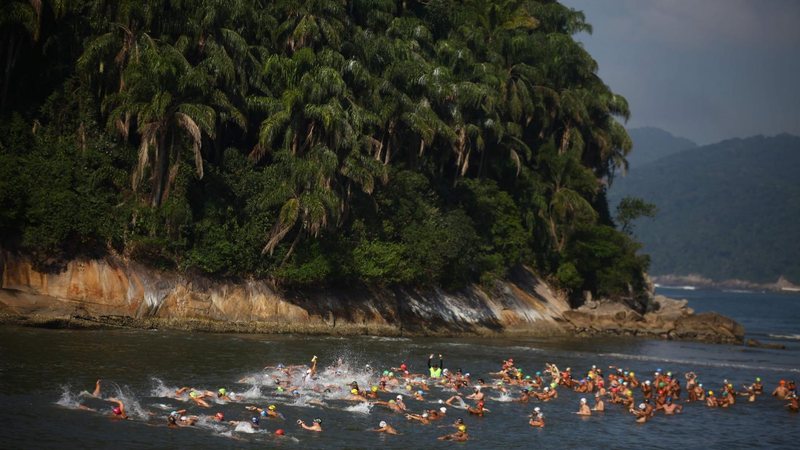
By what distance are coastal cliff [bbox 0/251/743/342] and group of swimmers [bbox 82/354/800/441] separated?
11.3m

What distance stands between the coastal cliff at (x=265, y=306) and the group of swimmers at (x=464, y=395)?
11.3 metres

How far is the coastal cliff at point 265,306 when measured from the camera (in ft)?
170

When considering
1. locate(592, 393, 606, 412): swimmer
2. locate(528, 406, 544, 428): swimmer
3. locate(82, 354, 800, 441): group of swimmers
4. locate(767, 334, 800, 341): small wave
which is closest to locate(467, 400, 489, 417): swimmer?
locate(82, 354, 800, 441): group of swimmers

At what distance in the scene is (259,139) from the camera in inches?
2386

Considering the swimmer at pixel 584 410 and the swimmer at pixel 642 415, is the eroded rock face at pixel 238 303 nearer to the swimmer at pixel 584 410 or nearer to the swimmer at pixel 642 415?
the swimmer at pixel 584 410

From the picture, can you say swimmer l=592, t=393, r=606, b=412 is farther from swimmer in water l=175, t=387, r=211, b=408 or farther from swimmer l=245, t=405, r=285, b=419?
swimmer in water l=175, t=387, r=211, b=408

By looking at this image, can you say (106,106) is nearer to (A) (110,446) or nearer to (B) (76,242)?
(B) (76,242)

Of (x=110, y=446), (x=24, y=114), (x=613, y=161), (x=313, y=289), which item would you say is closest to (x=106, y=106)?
(x=24, y=114)

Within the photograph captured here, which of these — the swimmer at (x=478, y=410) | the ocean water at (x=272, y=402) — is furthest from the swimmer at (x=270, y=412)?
the swimmer at (x=478, y=410)

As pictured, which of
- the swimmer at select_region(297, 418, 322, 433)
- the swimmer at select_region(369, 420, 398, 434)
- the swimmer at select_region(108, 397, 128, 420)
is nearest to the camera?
the swimmer at select_region(108, 397, 128, 420)

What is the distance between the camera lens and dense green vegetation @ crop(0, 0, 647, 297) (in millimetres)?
54344

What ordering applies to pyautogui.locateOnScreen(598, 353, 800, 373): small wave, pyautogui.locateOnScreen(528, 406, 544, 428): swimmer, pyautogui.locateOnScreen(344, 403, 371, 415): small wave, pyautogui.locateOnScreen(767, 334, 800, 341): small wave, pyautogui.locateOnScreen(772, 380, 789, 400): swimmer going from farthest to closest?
pyautogui.locateOnScreen(767, 334, 800, 341): small wave, pyautogui.locateOnScreen(598, 353, 800, 373): small wave, pyautogui.locateOnScreen(772, 380, 789, 400): swimmer, pyautogui.locateOnScreen(528, 406, 544, 428): swimmer, pyautogui.locateOnScreen(344, 403, 371, 415): small wave

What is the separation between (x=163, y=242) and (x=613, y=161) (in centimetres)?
5525

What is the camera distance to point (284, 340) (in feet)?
183
